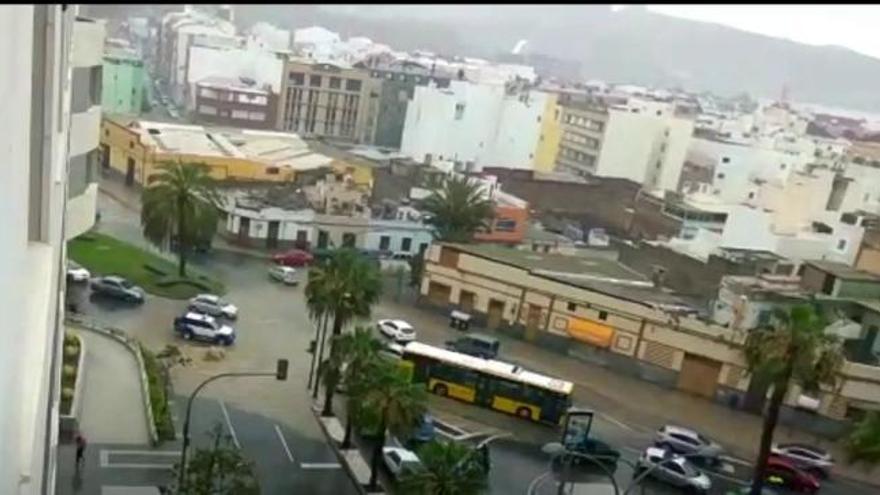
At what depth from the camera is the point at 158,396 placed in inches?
506

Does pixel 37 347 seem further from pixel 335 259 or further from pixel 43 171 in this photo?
pixel 335 259

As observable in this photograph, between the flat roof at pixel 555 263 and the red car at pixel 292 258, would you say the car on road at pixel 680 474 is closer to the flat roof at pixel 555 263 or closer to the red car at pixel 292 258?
the flat roof at pixel 555 263

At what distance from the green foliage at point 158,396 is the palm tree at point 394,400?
2.92 m

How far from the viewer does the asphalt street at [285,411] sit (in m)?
12.2

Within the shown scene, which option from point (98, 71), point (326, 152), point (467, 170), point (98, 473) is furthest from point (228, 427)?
point (467, 170)

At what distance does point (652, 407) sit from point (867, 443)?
6271 mm

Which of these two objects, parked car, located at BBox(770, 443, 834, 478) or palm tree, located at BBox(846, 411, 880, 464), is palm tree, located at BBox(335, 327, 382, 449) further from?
parked car, located at BBox(770, 443, 834, 478)

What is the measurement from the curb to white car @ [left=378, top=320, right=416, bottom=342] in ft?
16.1

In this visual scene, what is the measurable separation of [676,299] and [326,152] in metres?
12.1

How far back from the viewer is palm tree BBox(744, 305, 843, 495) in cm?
1105

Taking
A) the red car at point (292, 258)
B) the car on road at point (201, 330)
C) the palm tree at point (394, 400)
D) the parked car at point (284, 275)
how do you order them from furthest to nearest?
1. the red car at point (292, 258)
2. the parked car at point (284, 275)
3. the car on road at point (201, 330)
4. the palm tree at point (394, 400)

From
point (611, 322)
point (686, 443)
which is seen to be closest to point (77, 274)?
point (611, 322)

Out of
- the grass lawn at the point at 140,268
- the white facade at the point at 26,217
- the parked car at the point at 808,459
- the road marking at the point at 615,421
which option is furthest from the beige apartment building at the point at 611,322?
the white facade at the point at 26,217

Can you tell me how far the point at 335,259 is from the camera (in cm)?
1355
